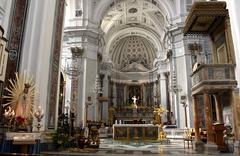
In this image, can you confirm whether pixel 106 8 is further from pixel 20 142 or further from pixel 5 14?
pixel 20 142

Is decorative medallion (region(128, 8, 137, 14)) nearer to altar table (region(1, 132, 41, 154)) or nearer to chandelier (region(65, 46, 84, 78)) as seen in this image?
chandelier (region(65, 46, 84, 78))

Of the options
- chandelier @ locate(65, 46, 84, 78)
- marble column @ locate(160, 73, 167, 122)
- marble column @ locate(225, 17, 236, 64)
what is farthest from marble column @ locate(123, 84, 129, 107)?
marble column @ locate(225, 17, 236, 64)

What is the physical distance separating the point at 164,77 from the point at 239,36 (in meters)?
14.8

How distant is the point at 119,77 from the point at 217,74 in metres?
18.0

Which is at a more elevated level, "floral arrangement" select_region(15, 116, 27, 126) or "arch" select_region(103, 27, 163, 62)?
"arch" select_region(103, 27, 163, 62)

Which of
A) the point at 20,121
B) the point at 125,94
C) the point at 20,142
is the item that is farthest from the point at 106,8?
the point at 20,142

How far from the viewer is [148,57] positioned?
2602 centimetres

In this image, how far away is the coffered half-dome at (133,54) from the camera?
2523 cm

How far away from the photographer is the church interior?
591 cm

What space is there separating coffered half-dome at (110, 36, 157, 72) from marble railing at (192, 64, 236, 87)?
1776cm

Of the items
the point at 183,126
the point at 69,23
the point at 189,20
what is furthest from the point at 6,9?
the point at 183,126

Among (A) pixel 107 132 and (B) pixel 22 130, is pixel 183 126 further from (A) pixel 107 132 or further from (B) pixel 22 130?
(B) pixel 22 130

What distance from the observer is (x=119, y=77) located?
81.7 feet

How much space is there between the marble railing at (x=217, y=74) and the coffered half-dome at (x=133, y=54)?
17.8m
